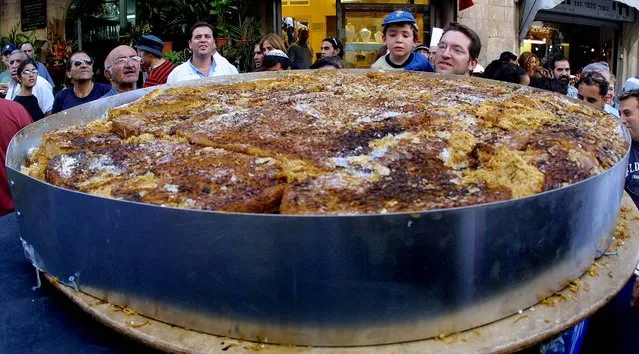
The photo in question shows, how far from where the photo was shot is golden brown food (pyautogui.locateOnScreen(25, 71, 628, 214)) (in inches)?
62.4

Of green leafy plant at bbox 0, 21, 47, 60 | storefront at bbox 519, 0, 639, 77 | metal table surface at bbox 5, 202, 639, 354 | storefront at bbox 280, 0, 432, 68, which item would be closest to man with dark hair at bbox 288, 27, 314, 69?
storefront at bbox 280, 0, 432, 68

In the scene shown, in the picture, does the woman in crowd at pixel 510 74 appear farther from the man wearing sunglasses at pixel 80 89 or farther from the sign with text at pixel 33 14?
the sign with text at pixel 33 14

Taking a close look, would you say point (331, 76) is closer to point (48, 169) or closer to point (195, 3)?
point (48, 169)

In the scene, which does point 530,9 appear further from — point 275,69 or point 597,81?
point 275,69

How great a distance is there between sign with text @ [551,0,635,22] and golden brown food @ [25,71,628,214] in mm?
12531

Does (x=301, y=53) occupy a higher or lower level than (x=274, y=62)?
higher

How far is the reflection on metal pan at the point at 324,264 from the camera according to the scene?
51.7 inches

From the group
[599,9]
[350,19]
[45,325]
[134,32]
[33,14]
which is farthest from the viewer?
[599,9]

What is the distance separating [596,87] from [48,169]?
3.98 m

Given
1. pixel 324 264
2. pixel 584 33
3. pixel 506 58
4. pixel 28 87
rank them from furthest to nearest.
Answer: pixel 584 33 < pixel 28 87 < pixel 506 58 < pixel 324 264

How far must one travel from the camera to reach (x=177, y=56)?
9641mm

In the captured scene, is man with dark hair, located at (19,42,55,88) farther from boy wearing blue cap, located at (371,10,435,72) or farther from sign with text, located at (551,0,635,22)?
sign with text, located at (551,0,635,22)

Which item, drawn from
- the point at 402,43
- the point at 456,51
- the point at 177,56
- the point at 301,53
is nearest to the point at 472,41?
the point at 456,51

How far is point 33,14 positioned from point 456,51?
11001mm
